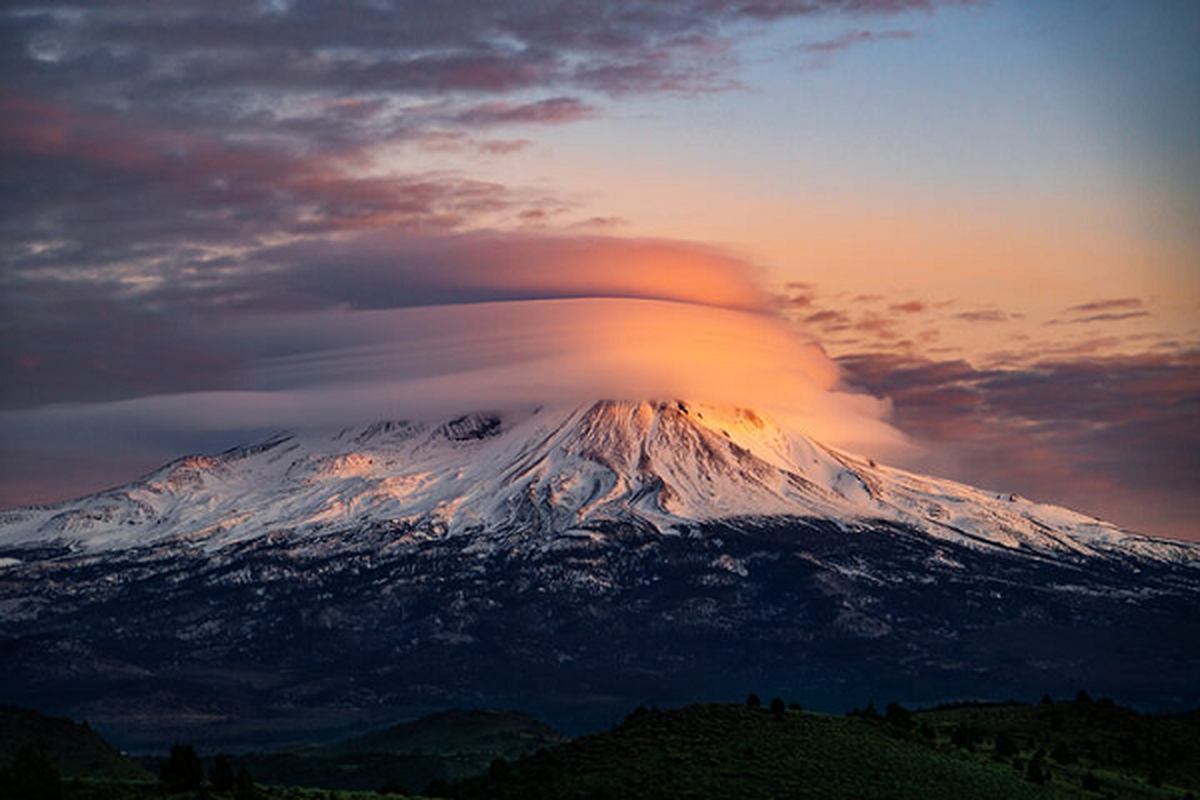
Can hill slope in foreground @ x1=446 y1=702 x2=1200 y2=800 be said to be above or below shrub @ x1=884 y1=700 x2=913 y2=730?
below

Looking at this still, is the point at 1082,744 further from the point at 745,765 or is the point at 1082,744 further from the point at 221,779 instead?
the point at 221,779

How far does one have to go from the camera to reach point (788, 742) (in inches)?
3317

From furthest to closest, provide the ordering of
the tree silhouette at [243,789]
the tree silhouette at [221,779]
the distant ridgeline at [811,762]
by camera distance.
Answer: the distant ridgeline at [811,762], the tree silhouette at [221,779], the tree silhouette at [243,789]

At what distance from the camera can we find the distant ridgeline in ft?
218

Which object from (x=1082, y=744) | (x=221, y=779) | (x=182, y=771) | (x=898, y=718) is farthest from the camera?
(x=1082, y=744)

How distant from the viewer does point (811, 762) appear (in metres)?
81.4

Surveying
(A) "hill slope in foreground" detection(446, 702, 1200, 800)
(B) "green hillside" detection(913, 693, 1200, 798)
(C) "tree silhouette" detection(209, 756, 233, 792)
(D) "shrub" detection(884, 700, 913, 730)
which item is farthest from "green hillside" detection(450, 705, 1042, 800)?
(C) "tree silhouette" detection(209, 756, 233, 792)

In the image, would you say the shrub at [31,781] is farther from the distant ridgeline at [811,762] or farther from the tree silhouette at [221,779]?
the tree silhouette at [221,779]

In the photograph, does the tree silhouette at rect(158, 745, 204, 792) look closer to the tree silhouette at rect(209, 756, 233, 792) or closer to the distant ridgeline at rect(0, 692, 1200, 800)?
the distant ridgeline at rect(0, 692, 1200, 800)

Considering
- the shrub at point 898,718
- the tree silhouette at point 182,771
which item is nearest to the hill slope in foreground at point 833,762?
the shrub at point 898,718

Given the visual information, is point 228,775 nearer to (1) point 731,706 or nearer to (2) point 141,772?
(1) point 731,706

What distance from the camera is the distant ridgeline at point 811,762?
218ft

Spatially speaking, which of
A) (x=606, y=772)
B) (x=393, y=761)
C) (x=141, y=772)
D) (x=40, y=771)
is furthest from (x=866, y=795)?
(x=393, y=761)

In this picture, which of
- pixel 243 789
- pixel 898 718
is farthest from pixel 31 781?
pixel 898 718
